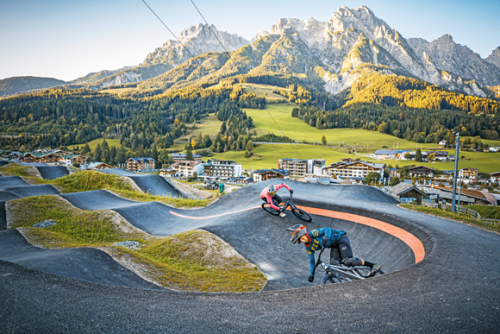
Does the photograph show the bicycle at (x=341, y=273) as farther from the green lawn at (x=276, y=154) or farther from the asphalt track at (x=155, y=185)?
the green lawn at (x=276, y=154)

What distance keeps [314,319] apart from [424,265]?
3.46 meters

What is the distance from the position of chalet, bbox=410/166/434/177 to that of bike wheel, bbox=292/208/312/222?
5469 cm

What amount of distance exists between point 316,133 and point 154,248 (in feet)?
374

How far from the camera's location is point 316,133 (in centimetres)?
11825

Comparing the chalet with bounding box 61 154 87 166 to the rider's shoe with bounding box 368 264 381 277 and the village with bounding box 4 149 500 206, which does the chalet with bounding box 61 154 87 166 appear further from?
the rider's shoe with bounding box 368 264 381 277

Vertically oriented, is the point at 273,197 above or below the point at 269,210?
above

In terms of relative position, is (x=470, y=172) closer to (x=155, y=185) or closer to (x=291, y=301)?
(x=155, y=185)

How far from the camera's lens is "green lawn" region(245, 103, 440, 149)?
311 ft

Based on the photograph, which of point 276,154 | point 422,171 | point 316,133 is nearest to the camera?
point 422,171

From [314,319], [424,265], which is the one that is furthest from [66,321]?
[424,265]

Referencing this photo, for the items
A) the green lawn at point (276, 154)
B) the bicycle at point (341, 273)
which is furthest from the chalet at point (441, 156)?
the bicycle at point (341, 273)

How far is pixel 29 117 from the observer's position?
140500mm

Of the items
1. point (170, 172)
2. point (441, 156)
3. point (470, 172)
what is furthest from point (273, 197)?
point (441, 156)

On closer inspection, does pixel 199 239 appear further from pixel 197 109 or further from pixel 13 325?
pixel 197 109
